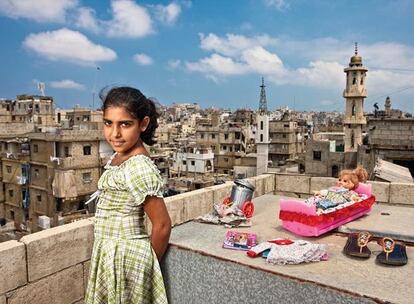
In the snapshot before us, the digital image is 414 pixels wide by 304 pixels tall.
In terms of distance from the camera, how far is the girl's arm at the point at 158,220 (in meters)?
2.79

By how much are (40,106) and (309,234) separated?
191 feet

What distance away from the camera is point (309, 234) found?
4.17 meters

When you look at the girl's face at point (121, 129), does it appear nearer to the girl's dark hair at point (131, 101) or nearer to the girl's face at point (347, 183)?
the girl's dark hair at point (131, 101)

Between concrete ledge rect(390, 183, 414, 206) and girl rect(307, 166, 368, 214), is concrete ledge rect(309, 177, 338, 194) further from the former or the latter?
girl rect(307, 166, 368, 214)

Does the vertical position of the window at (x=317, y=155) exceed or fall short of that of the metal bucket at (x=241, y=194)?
it falls short

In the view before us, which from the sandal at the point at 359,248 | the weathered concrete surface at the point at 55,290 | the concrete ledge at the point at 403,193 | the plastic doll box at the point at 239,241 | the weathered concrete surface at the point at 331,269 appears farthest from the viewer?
the concrete ledge at the point at 403,193

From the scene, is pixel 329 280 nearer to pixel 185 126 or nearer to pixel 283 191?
pixel 283 191

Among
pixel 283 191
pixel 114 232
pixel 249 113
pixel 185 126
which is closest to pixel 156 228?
pixel 114 232

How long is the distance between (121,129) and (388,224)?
12.2 ft

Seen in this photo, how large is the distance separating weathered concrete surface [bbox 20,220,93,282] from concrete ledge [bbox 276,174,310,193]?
5466mm

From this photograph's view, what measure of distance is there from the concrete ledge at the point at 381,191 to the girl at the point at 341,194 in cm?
172

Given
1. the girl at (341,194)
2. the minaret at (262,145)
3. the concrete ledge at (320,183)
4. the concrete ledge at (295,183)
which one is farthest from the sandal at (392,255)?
the minaret at (262,145)

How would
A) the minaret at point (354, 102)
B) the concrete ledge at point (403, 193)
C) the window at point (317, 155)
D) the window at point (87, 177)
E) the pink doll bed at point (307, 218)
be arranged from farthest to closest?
1. the window at point (87, 177)
2. the minaret at point (354, 102)
3. the window at point (317, 155)
4. the concrete ledge at point (403, 193)
5. the pink doll bed at point (307, 218)

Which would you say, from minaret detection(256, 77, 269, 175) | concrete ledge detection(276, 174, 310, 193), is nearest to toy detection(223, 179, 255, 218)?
concrete ledge detection(276, 174, 310, 193)
